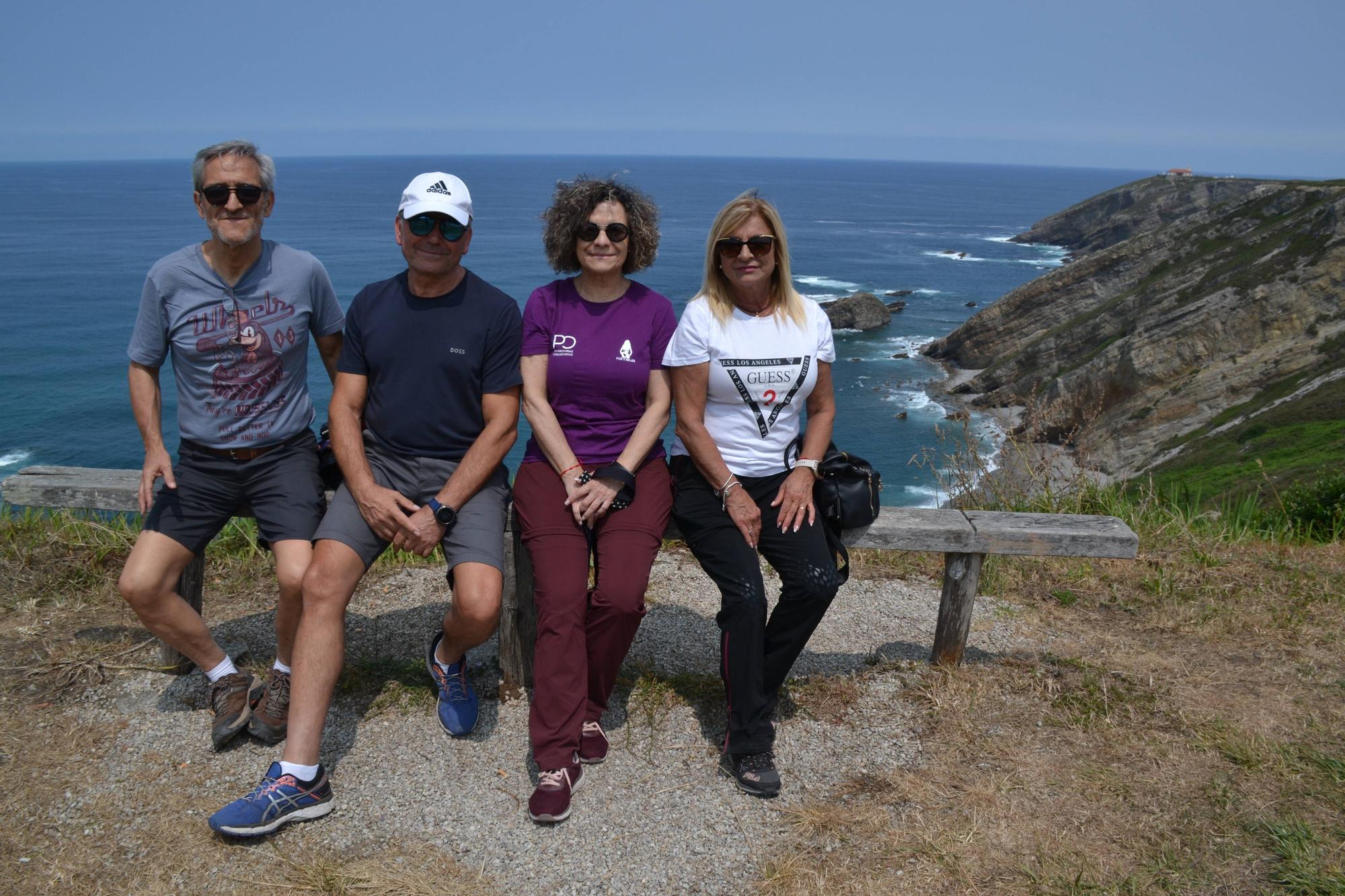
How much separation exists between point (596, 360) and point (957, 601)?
1.81 meters

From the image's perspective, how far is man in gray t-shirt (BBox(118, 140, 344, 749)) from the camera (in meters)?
3.57

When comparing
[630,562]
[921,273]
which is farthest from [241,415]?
[921,273]

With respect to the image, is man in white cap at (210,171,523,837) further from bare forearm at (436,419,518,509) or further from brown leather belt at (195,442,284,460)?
brown leather belt at (195,442,284,460)

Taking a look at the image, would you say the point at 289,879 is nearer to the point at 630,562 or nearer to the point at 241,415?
Answer: the point at 630,562

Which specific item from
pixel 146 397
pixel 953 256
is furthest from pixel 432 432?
pixel 953 256

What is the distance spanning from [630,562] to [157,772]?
1.78 m

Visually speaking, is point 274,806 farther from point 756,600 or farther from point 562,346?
point 562,346

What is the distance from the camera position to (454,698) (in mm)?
3719

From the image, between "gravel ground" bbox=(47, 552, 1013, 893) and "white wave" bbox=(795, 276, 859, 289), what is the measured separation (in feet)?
224

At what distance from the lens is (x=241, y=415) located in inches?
146

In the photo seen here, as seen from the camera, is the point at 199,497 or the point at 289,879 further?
the point at 199,497

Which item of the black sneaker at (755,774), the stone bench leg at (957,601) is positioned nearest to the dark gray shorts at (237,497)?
the black sneaker at (755,774)

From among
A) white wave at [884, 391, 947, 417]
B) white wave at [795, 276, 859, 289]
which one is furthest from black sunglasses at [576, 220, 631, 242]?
white wave at [795, 276, 859, 289]

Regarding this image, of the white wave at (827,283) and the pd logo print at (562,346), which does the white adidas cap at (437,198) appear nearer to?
the pd logo print at (562,346)
